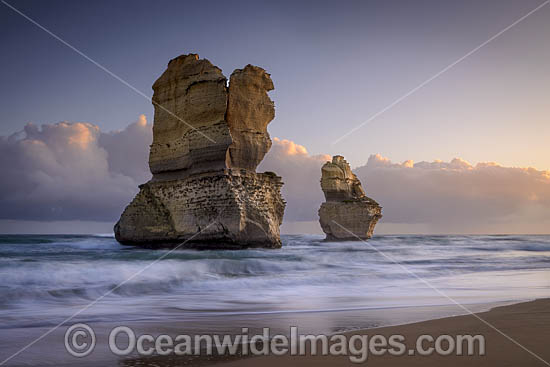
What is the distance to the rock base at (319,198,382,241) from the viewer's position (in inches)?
1574

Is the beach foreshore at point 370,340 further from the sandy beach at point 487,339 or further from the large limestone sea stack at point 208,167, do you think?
the large limestone sea stack at point 208,167

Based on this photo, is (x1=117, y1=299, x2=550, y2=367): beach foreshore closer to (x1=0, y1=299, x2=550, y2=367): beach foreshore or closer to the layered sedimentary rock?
(x1=0, y1=299, x2=550, y2=367): beach foreshore

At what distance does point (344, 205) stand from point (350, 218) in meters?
1.46

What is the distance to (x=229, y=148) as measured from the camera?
19.7 metres

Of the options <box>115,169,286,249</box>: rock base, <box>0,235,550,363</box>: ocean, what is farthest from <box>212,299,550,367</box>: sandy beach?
<box>115,169,286,249</box>: rock base

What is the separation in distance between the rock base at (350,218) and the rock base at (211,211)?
66.0ft

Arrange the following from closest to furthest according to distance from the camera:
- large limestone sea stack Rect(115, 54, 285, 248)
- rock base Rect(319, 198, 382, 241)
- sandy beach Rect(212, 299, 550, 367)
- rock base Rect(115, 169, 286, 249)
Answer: sandy beach Rect(212, 299, 550, 367)
rock base Rect(115, 169, 286, 249)
large limestone sea stack Rect(115, 54, 285, 248)
rock base Rect(319, 198, 382, 241)

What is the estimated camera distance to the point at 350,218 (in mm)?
40312

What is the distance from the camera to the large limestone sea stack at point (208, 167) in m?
18.3

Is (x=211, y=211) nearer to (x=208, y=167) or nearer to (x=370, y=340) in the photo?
(x=208, y=167)

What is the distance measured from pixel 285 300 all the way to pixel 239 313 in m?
1.59

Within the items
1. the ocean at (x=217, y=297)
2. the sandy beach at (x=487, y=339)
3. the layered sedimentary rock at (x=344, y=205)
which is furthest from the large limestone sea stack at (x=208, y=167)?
the layered sedimentary rock at (x=344, y=205)

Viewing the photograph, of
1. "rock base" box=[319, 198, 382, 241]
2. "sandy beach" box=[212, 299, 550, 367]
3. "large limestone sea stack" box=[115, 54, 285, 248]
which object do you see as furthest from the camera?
"rock base" box=[319, 198, 382, 241]

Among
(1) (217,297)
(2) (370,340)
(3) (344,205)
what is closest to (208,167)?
(1) (217,297)
